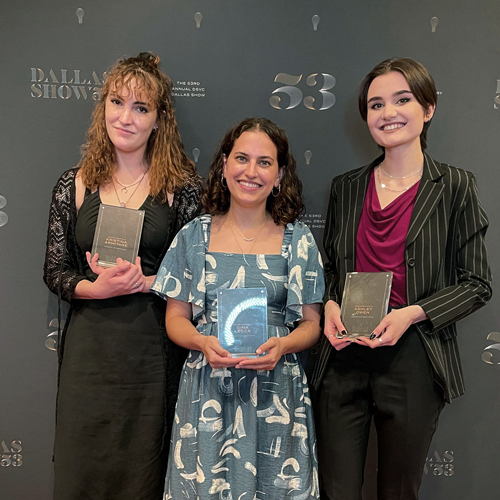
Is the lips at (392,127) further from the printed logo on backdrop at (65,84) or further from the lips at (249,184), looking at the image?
the printed logo on backdrop at (65,84)

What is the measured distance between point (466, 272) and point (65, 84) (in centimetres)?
209

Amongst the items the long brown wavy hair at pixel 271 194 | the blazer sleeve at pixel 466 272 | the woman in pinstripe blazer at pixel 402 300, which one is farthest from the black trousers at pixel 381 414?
the long brown wavy hair at pixel 271 194

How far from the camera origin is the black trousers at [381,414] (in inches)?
72.0

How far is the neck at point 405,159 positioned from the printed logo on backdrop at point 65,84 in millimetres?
1504

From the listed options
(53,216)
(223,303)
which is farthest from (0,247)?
(223,303)

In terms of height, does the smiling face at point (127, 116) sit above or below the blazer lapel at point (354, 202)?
above

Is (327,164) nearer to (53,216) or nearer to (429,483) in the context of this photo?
(53,216)

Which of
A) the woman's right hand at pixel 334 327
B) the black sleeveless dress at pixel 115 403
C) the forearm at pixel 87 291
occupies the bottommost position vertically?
the black sleeveless dress at pixel 115 403

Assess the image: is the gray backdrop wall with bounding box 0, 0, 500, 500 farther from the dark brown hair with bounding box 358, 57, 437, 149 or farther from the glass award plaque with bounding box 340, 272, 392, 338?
the glass award plaque with bounding box 340, 272, 392, 338

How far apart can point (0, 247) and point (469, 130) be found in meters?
2.48

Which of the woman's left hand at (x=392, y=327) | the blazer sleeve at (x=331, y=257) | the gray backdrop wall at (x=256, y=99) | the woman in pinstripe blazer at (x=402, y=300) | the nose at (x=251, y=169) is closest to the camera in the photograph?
the woman's left hand at (x=392, y=327)

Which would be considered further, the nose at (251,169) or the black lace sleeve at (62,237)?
the black lace sleeve at (62,237)

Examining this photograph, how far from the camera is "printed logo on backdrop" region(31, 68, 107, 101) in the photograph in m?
2.50

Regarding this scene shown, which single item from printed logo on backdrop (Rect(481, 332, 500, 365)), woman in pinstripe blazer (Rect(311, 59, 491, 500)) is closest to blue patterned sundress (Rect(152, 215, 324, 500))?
woman in pinstripe blazer (Rect(311, 59, 491, 500))
